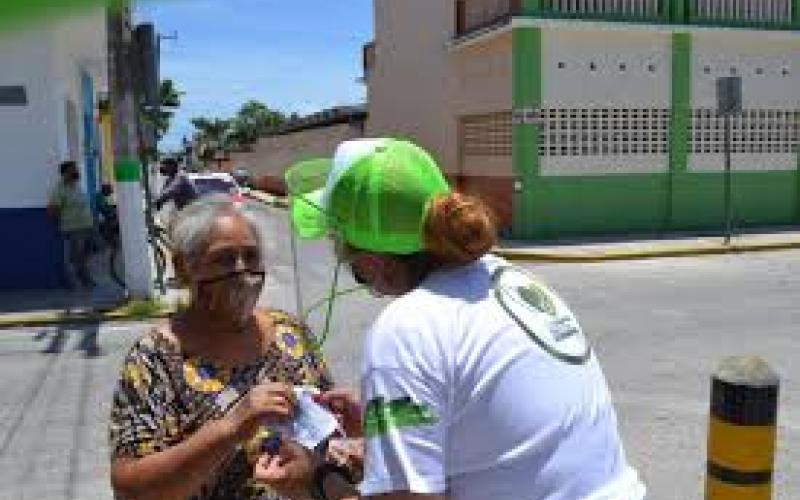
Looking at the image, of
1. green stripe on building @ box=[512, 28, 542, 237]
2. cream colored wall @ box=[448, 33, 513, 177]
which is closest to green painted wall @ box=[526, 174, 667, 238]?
green stripe on building @ box=[512, 28, 542, 237]

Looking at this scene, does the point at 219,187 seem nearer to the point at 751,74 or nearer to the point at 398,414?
the point at 398,414

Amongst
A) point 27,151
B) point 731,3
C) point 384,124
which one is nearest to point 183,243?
point 27,151

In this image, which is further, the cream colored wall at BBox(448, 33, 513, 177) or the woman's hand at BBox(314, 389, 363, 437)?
the cream colored wall at BBox(448, 33, 513, 177)

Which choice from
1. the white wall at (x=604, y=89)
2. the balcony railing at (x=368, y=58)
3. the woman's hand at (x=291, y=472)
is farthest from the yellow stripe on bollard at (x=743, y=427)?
the balcony railing at (x=368, y=58)

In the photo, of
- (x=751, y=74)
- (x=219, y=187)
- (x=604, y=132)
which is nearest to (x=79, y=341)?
(x=219, y=187)

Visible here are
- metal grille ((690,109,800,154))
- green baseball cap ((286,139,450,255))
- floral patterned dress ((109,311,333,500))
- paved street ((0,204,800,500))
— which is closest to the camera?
green baseball cap ((286,139,450,255))

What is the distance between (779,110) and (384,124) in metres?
11.4

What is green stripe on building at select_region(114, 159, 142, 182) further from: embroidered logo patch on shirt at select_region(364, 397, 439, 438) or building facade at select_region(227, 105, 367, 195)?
building facade at select_region(227, 105, 367, 195)

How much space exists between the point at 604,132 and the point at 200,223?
17132 mm

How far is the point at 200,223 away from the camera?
2.14 meters

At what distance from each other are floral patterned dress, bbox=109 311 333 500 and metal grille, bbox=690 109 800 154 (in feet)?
59.8

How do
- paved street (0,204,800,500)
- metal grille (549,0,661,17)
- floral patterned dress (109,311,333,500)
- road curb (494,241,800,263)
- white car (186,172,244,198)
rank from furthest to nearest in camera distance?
1. metal grille (549,0,661,17)
2. road curb (494,241,800,263)
3. paved street (0,204,800,500)
4. white car (186,172,244,198)
5. floral patterned dress (109,311,333,500)

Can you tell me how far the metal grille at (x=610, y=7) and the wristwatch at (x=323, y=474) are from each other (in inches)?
677

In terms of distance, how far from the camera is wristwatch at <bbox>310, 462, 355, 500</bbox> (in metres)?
1.82
